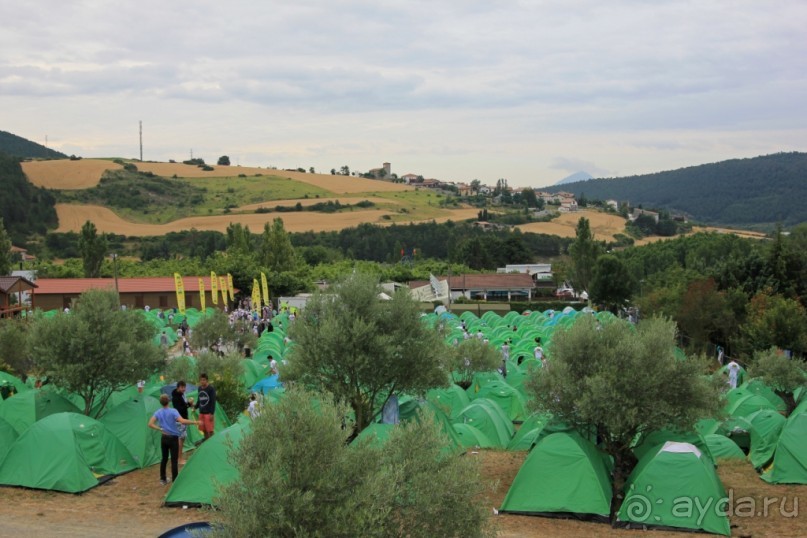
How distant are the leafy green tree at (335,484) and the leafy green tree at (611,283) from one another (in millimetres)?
43259

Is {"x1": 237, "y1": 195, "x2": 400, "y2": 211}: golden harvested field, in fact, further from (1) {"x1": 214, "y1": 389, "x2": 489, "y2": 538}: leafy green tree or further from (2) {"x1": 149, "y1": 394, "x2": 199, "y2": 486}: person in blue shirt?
(1) {"x1": 214, "y1": 389, "x2": 489, "y2": 538}: leafy green tree

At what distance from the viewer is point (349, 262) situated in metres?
75.8

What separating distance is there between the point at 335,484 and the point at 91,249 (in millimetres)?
57449

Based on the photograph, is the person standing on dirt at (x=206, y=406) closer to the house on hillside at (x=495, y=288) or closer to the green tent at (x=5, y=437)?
the green tent at (x=5, y=437)

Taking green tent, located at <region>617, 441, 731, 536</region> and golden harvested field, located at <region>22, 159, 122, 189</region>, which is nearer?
green tent, located at <region>617, 441, 731, 536</region>

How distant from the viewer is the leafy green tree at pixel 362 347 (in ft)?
39.5

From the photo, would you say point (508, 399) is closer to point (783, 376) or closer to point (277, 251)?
point (783, 376)

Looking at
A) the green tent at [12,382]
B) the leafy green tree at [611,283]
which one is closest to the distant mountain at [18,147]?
the leafy green tree at [611,283]

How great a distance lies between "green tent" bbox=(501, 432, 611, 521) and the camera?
10727 mm

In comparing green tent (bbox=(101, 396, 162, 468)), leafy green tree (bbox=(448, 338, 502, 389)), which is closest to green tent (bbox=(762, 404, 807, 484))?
green tent (bbox=(101, 396, 162, 468))

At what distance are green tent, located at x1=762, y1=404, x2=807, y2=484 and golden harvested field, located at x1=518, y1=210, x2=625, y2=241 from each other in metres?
107

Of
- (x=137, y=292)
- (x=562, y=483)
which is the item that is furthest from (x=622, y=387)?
(x=137, y=292)

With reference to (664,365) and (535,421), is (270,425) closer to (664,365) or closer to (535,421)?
(664,365)

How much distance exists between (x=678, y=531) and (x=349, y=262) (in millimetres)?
66028
